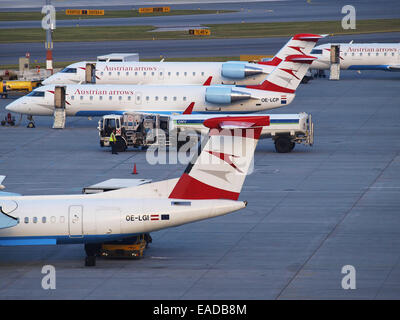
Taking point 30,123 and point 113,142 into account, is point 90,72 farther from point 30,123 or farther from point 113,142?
point 113,142

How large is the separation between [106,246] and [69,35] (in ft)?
314

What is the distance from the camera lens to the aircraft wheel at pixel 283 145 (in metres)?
57.2

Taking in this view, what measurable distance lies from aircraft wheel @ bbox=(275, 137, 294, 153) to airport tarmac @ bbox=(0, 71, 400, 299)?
724mm

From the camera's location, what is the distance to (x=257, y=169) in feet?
173

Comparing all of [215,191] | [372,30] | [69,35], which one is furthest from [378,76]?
[215,191]

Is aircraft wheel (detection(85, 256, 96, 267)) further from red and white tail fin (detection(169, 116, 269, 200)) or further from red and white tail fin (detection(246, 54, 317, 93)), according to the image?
red and white tail fin (detection(246, 54, 317, 93))

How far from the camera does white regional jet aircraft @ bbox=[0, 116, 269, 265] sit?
33656 millimetres

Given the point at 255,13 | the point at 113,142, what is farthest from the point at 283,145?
the point at 255,13

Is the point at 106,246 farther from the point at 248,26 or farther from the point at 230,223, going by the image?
the point at 248,26

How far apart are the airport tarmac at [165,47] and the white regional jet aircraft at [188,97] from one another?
37820 mm

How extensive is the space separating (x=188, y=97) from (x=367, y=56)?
31027 millimetres

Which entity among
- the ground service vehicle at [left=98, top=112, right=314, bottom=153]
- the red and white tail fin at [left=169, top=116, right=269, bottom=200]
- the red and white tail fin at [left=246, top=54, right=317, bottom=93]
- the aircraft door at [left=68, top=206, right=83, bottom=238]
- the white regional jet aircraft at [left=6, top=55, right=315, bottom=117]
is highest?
the red and white tail fin at [left=246, top=54, right=317, bottom=93]

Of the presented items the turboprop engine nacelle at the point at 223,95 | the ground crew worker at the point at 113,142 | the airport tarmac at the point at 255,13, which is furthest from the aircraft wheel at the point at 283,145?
the airport tarmac at the point at 255,13

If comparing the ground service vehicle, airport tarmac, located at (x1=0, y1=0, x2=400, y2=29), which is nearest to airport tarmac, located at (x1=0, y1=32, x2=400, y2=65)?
airport tarmac, located at (x1=0, y1=0, x2=400, y2=29)
